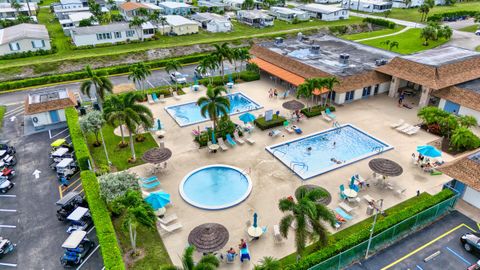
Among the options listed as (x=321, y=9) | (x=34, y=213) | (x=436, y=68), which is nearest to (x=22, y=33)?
(x=34, y=213)

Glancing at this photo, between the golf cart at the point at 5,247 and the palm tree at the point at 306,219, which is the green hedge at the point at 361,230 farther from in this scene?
the golf cart at the point at 5,247

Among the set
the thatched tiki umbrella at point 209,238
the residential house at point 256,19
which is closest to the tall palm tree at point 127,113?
the thatched tiki umbrella at point 209,238

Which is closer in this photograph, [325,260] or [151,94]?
[325,260]

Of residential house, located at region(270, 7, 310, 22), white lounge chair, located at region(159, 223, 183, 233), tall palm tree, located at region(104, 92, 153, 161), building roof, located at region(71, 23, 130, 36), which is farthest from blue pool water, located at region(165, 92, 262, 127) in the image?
residential house, located at region(270, 7, 310, 22)

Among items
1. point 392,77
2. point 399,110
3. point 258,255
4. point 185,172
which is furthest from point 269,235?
point 392,77

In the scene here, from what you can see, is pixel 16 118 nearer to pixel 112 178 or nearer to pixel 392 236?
pixel 112 178

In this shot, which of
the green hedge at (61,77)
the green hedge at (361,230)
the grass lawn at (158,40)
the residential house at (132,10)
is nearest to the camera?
the green hedge at (361,230)

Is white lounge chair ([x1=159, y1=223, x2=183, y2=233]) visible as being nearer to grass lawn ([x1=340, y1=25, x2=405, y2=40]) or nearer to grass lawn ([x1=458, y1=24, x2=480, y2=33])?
grass lawn ([x1=340, y1=25, x2=405, y2=40])
